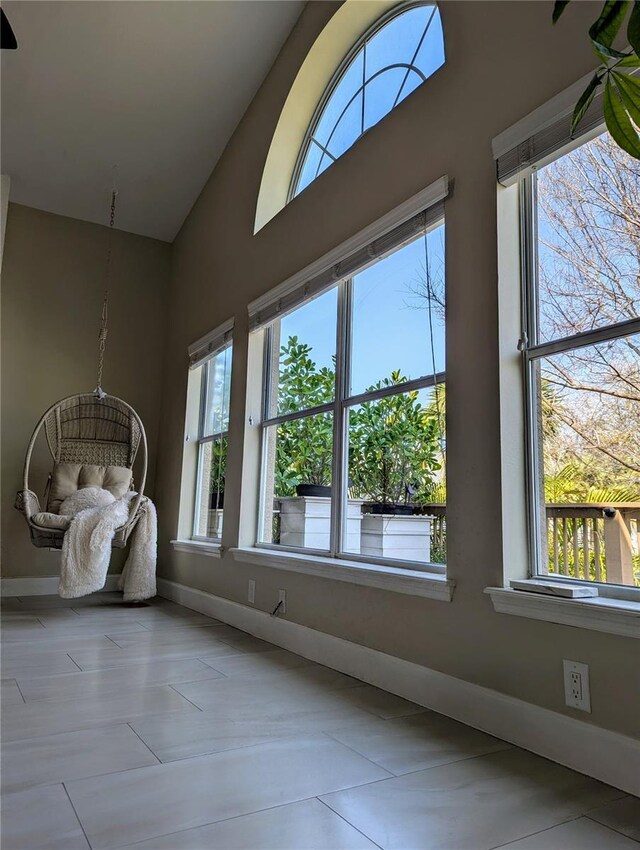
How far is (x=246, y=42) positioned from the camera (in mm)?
3727

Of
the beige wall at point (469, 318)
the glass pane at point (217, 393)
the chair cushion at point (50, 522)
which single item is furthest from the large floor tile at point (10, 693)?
the glass pane at point (217, 393)

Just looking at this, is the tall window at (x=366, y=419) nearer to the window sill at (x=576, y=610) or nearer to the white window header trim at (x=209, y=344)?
the window sill at (x=576, y=610)

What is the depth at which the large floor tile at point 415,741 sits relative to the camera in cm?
165

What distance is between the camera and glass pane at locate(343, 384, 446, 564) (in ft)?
7.72

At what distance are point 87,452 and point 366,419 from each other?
8.99ft

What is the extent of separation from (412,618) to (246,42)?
138 inches

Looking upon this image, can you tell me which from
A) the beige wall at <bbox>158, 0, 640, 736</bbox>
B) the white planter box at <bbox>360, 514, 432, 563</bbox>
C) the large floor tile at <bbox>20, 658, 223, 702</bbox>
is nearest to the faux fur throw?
the beige wall at <bbox>158, 0, 640, 736</bbox>

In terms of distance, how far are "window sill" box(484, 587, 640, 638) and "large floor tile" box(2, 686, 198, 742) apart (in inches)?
43.4

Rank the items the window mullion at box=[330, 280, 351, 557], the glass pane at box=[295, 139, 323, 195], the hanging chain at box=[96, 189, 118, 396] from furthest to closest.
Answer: the hanging chain at box=[96, 189, 118, 396] < the glass pane at box=[295, 139, 323, 195] < the window mullion at box=[330, 280, 351, 557]

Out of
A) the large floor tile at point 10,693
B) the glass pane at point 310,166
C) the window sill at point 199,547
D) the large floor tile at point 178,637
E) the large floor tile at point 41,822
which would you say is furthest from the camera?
the window sill at point 199,547

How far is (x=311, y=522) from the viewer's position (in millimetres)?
3137

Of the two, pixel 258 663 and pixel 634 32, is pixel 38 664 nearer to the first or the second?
pixel 258 663

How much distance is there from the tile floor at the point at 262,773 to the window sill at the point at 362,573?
0.39 m

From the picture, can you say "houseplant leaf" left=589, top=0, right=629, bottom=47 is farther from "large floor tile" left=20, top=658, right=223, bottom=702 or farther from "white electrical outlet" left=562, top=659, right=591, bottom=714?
"large floor tile" left=20, top=658, right=223, bottom=702
